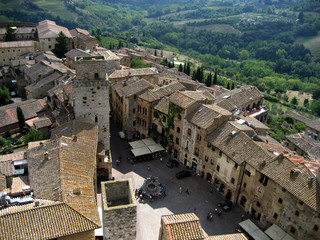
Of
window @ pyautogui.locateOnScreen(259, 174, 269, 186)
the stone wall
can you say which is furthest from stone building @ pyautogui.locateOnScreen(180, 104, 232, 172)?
the stone wall

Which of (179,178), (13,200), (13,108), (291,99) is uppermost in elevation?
(13,200)

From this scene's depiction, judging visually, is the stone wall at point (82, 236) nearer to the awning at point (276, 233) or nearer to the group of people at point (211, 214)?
the group of people at point (211, 214)

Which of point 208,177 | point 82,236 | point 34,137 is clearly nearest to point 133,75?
point 34,137

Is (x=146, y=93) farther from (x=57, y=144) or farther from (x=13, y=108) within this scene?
(x=13, y=108)

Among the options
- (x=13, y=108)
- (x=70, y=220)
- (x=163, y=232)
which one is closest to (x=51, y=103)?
(x=13, y=108)

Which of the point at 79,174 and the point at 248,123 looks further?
the point at 248,123

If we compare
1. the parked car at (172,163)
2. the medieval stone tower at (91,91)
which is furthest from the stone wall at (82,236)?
the parked car at (172,163)

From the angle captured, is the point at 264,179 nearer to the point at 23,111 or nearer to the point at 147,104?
the point at 147,104
